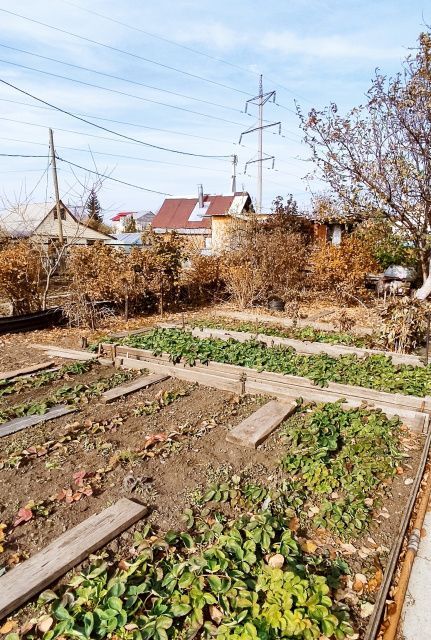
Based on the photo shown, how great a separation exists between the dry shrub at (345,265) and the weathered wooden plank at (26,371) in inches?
345

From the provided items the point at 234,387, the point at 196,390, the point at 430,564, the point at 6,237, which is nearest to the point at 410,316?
the point at 234,387

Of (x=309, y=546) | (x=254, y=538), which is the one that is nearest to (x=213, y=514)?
(x=254, y=538)

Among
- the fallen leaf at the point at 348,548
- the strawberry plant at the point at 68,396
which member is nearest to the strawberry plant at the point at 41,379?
the strawberry plant at the point at 68,396

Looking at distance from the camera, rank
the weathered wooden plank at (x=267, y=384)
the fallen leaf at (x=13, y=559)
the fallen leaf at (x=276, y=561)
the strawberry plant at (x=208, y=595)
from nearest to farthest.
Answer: the strawberry plant at (x=208, y=595)
the fallen leaf at (x=276, y=561)
the fallen leaf at (x=13, y=559)
the weathered wooden plank at (x=267, y=384)

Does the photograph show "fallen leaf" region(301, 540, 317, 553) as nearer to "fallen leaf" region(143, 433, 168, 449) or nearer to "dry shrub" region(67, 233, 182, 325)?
"fallen leaf" region(143, 433, 168, 449)

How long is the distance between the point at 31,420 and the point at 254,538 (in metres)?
3.03

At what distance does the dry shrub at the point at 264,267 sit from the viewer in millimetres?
11906

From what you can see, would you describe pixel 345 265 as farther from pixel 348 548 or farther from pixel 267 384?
pixel 348 548

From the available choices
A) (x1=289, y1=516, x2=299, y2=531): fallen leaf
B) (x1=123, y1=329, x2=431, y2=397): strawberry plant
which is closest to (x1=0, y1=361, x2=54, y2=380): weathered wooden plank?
(x1=123, y1=329, x2=431, y2=397): strawberry plant

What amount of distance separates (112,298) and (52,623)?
8.61 metres

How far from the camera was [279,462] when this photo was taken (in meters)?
3.61

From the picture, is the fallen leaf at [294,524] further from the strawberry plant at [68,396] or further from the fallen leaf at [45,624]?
the strawberry plant at [68,396]

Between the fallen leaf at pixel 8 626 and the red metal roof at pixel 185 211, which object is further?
the red metal roof at pixel 185 211

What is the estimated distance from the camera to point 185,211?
3525 cm
